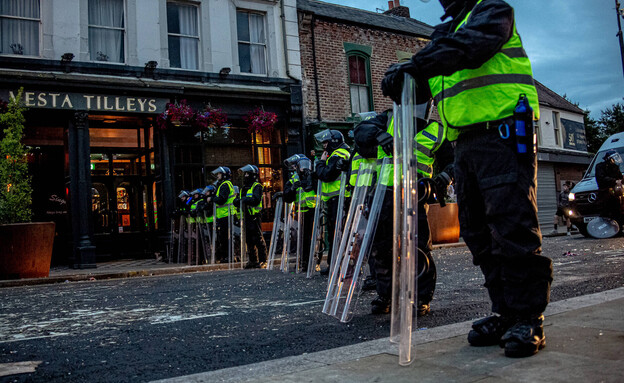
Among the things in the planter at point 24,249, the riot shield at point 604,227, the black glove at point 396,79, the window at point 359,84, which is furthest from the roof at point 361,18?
the black glove at point 396,79

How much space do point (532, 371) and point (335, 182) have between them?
5.94m

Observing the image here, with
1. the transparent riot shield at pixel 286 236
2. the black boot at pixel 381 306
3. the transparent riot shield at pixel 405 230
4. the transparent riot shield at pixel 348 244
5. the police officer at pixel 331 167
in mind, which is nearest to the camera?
the transparent riot shield at pixel 405 230

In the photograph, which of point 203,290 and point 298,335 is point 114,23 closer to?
point 203,290

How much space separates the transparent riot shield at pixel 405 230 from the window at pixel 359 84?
15.2 m

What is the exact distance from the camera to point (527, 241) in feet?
9.00

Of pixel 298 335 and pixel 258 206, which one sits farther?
pixel 258 206

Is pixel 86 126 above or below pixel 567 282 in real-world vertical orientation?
above

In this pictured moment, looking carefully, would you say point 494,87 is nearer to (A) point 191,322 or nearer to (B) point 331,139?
(A) point 191,322

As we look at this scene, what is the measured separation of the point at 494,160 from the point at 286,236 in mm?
7439

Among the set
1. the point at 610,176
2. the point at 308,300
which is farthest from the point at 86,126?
the point at 610,176

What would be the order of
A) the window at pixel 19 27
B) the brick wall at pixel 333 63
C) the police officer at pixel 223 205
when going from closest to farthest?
the police officer at pixel 223 205
the window at pixel 19 27
the brick wall at pixel 333 63

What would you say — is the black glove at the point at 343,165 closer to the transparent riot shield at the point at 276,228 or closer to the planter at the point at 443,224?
the transparent riot shield at the point at 276,228

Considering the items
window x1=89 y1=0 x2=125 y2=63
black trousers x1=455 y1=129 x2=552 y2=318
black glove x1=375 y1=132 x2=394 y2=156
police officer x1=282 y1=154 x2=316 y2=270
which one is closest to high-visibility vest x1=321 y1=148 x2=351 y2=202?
police officer x1=282 y1=154 x2=316 y2=270

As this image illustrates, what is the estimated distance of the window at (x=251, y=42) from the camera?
15.9 meters
